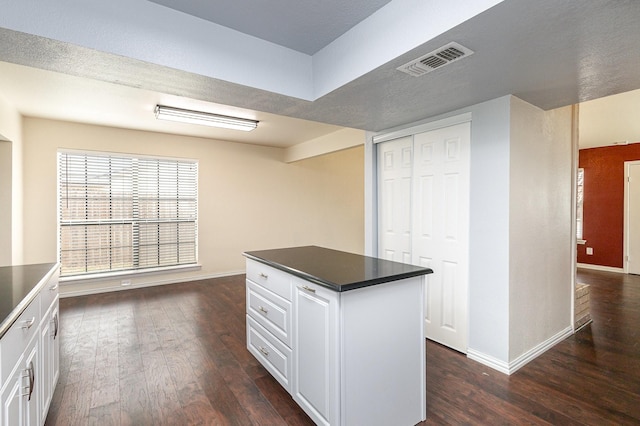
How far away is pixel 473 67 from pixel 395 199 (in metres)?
1.70

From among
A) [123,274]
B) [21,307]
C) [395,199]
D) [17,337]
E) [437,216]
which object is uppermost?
[395,199]

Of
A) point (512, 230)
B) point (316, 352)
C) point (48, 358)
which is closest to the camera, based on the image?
point (316, 352)

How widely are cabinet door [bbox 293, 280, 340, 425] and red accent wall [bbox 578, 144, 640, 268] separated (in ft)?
23.6

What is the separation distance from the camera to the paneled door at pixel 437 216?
2799 mm

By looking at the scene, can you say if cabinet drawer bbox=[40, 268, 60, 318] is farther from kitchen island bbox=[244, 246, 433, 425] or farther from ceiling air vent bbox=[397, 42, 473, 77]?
ceiling air vent bbox=[397, 42, 473, 77]

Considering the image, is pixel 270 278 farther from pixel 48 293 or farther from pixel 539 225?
pixel 539 225

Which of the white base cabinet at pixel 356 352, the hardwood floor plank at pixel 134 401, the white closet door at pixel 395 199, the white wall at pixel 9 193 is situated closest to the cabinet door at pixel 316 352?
the white base cabinet at pixel 356 352

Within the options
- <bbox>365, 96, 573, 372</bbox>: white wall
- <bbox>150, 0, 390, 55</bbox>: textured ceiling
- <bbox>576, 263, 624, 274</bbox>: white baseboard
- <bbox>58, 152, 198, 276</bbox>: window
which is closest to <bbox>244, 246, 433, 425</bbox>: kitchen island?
<bbox>365, 96, 573, 372</bbox>: white wall

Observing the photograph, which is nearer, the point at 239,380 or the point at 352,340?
the point at 352,340

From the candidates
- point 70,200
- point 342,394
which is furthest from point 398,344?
point 70,200

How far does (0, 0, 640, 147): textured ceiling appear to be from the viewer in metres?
1.45

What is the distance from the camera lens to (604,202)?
20.5 feet

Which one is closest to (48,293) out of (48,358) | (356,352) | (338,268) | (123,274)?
(48,358)

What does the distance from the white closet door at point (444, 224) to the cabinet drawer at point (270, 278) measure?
1.62 meters
